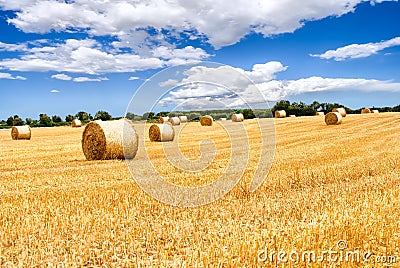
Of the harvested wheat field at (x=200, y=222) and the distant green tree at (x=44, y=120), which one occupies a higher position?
the distant green tree at (x=44, y=120)

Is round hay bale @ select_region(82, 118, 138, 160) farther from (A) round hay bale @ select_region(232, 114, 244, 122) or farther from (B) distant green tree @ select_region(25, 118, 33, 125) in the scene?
(B) distant green tree @ select_region(25, 118, 33, 125)

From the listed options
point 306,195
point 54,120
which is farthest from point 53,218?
point 54,120

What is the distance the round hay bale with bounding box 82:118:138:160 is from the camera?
14.0m

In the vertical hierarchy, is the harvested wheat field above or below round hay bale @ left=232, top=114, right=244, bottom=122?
below

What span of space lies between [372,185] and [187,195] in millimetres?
3763

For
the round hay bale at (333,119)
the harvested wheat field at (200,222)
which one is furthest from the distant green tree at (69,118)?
the harvested wheat field at (200,222)

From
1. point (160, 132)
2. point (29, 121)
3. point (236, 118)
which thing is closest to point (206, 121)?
point (236, 118)

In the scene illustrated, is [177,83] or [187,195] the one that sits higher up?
[177,83]

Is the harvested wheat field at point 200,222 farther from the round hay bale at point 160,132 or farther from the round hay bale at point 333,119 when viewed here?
the round hay bale at point 333,119

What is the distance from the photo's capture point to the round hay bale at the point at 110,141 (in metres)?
14.0

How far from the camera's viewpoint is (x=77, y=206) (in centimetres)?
640

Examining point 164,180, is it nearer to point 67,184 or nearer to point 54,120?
point 67,184

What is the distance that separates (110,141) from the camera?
552 inches

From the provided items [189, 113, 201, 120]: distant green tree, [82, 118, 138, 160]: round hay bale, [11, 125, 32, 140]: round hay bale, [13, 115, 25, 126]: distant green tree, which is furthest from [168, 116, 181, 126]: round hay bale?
[13, 115, 25, 126]: distant green tree
